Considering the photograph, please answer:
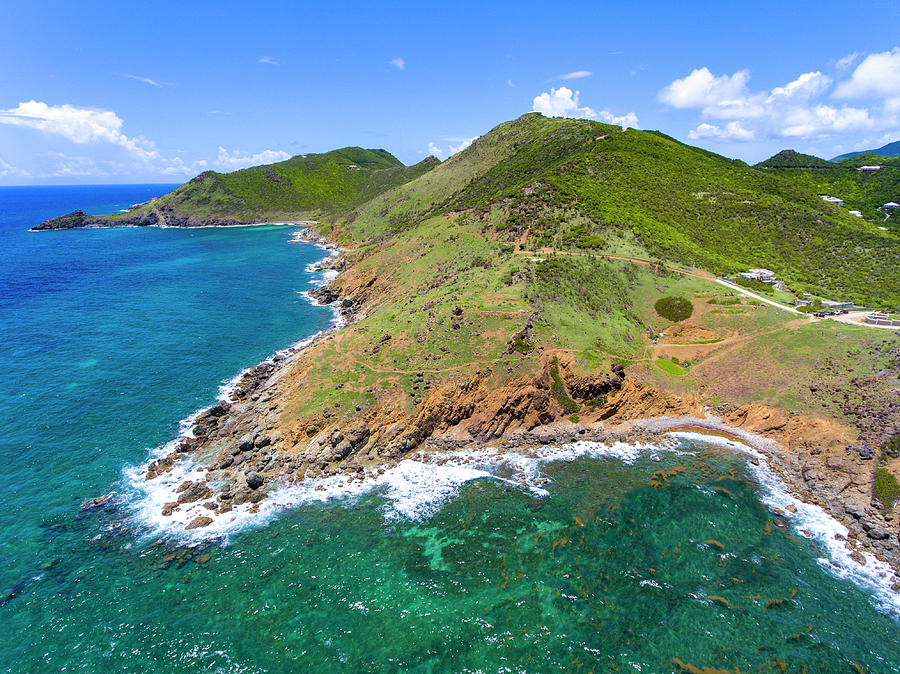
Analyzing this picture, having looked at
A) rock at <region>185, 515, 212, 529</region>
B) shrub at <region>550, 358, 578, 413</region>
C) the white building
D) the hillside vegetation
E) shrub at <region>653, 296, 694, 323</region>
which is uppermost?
A: the hillside vegetation

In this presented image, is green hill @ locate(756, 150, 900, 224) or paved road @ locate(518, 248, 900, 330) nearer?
paved road @ locate(518, 248, 900, 330)

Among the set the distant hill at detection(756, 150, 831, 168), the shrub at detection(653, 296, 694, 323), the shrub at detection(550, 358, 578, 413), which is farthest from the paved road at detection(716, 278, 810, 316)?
the distant hill at detection(756, 150, 831, 168)

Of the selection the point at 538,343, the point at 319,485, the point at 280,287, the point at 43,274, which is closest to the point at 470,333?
the point at 538,343

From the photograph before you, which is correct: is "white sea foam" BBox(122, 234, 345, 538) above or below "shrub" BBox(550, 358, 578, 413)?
below

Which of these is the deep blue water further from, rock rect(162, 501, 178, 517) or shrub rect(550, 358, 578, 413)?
shrub rect(550, 358, 578, 413)

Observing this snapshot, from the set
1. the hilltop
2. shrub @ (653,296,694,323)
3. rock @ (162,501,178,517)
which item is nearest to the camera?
rock @ (162,501,178,517)

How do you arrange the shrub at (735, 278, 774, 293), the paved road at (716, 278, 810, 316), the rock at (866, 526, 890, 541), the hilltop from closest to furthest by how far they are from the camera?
the rock at (866, 526, 890, 541) < the hilltop < the paved road at (716, 278, 810, 316) < the shrub at (735, 278, 774, 293)
